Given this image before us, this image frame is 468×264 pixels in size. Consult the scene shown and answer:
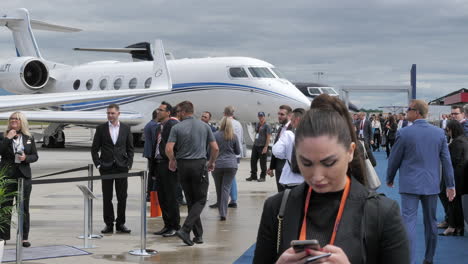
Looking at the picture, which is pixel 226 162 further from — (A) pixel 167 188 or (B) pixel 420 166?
(B) pixel 420 166

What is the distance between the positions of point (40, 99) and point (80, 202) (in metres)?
2.24

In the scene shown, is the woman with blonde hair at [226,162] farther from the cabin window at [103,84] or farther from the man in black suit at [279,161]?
the cabin window at [103,84]

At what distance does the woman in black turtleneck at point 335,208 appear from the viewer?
2.04 metres

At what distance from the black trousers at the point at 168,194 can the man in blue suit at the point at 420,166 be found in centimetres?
319

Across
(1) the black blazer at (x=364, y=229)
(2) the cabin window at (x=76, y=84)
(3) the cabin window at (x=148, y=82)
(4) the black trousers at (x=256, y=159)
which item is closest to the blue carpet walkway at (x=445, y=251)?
(1) the black blazer at (x=364, y=229)

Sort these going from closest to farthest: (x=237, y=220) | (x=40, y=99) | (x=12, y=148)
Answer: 1. (x=12, y=148)
2. (x=237, y=220)
3. (x=40, y=99)

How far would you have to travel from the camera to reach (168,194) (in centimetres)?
883

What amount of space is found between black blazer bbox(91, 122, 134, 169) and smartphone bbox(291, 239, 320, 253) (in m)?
7.31

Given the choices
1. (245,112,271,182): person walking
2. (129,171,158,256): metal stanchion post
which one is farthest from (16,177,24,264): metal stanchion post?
(245,112,271,182): person walking

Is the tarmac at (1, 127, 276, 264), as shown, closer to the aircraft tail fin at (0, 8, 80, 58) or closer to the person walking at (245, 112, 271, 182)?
the person walking at (245, 112, 271, 182)

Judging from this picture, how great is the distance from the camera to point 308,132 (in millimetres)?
2084

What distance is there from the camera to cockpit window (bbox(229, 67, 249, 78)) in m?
21.6

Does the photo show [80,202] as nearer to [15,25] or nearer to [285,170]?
[285,170]

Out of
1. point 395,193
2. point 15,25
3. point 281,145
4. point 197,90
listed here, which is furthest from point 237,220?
point 15,25
